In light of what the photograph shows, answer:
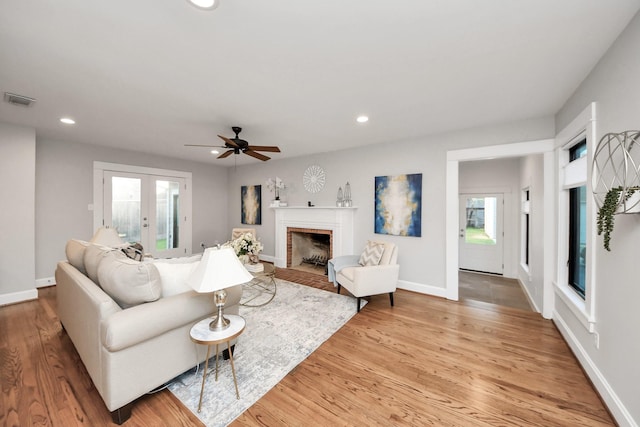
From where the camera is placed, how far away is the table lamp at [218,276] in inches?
61.9

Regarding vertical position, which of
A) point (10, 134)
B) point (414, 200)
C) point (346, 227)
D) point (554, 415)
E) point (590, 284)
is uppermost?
point (10, 134)

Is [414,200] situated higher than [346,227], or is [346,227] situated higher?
[414,200]

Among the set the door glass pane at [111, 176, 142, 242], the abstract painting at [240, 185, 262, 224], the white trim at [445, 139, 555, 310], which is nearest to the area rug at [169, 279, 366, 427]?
the white trim at [445, 139, 555, 310]

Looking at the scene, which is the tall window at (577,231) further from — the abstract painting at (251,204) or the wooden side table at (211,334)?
the abstract painting at (251,204)

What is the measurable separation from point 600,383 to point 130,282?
344cm

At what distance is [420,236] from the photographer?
385 cm

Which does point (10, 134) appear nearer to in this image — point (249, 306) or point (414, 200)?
point (249, 306)

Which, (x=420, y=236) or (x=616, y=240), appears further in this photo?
(x=420, y=236)

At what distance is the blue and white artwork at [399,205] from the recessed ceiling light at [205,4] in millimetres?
3353

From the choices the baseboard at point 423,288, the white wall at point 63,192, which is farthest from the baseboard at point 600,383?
the white wall at point 63,192

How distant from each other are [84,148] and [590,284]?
7.13m

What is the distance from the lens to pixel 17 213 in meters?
3.39

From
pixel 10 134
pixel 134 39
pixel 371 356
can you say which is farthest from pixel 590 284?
pixel 10 134

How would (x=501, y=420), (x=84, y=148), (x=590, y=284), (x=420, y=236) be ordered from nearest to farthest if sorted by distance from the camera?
(x=501, y=420)
(x=590, y=284)
(x=420, y=236)
(x=84, y=148)
